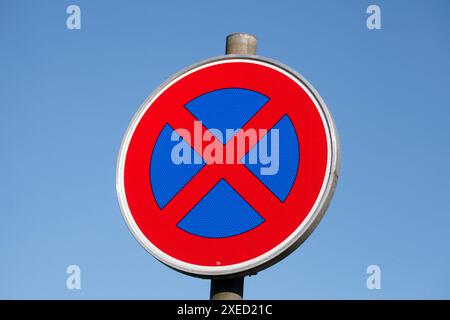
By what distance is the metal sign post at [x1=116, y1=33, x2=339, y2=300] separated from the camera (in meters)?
2.26

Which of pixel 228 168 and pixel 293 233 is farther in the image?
pixel 228 168

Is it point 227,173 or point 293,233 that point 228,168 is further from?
point 293,233

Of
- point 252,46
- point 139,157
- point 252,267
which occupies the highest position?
point 252,46

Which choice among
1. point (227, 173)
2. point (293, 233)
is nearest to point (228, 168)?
point (227, 173)

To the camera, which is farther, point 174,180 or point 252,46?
point 252,46

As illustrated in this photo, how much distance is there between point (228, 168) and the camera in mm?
2350

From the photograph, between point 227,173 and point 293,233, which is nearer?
point 293,233

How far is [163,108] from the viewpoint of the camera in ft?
8.56

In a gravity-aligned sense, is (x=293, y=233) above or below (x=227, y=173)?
below

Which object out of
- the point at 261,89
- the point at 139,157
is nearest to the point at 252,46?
the point at 261,89

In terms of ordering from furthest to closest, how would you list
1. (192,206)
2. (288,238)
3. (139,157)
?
(139,157) < (192,206) < (288,238)

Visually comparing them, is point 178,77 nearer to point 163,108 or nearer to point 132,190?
point 163,108

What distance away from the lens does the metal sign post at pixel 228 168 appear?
2.26 meters
